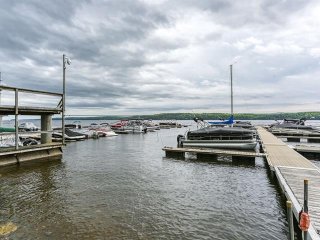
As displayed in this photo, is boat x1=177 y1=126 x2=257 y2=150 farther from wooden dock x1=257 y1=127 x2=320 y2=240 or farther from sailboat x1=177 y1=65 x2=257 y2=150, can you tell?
wooden dock x1=257 y1=127 x2=320 y2=240

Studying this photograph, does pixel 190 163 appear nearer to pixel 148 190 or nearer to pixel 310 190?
pixel 148 190

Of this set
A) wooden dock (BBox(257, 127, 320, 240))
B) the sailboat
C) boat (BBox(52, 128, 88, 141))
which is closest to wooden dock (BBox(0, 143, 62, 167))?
the sailboat

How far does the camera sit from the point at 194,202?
11562 mm

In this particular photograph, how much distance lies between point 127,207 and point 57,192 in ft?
13.9

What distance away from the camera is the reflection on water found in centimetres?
876

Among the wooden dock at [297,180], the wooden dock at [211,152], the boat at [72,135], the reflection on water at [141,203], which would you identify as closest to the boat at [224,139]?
the wooden dock at [211,152]

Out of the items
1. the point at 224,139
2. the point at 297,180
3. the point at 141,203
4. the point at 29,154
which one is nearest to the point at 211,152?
the point at 224,139

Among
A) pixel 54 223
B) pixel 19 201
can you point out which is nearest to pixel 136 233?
pixel 54 223

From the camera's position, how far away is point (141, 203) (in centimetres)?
1144

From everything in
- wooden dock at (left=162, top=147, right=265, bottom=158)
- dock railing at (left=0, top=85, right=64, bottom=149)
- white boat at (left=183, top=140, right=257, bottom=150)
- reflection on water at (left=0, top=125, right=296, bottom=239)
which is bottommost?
reflection on water at (left=0, top=125, right=296, bottom=239)

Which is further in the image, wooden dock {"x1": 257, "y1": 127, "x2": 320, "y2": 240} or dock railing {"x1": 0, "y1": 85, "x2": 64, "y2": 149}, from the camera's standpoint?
dock railing {"x1": 0, "y1": 85, "x2": 64, "y2": 149}

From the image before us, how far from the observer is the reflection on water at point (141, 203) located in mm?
8758

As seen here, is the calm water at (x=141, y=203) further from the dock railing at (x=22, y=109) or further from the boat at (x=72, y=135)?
the boat at (x=72, y=135)

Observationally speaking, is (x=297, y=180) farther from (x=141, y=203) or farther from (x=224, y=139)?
(x=224, y=139)
